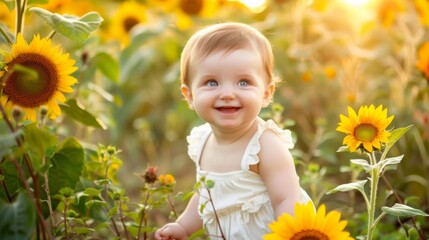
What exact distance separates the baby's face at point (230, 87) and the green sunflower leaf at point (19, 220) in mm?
563

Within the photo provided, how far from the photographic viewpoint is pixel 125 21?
4812 mm

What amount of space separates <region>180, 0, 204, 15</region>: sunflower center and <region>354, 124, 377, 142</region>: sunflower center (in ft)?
8.91

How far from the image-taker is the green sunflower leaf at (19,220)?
1.60 metres

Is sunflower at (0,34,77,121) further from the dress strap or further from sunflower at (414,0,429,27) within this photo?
sunflower at (414,0,429,27)

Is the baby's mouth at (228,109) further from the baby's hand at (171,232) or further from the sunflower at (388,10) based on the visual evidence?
the sunflower at (388,10)

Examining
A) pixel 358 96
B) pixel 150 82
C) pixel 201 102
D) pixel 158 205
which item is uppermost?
pixel 150 82

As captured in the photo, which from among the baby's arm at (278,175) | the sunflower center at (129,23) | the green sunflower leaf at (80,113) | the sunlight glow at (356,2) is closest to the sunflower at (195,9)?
the sunflower center at (129,23)

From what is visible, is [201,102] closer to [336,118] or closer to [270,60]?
[270,60]

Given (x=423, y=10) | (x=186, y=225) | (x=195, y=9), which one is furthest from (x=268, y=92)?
(x=195, y=9)

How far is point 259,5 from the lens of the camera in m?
4.59

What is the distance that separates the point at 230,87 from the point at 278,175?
26 cm

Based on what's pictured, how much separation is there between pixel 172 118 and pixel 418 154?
169 centimetres

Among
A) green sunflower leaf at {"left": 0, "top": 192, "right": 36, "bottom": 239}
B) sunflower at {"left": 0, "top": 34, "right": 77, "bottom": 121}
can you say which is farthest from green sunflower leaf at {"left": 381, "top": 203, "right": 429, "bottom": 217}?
sunflower at {"left": 0, "top": 34, "right": 77, "bottom": 121}

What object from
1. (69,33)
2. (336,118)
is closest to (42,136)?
(69,33)
